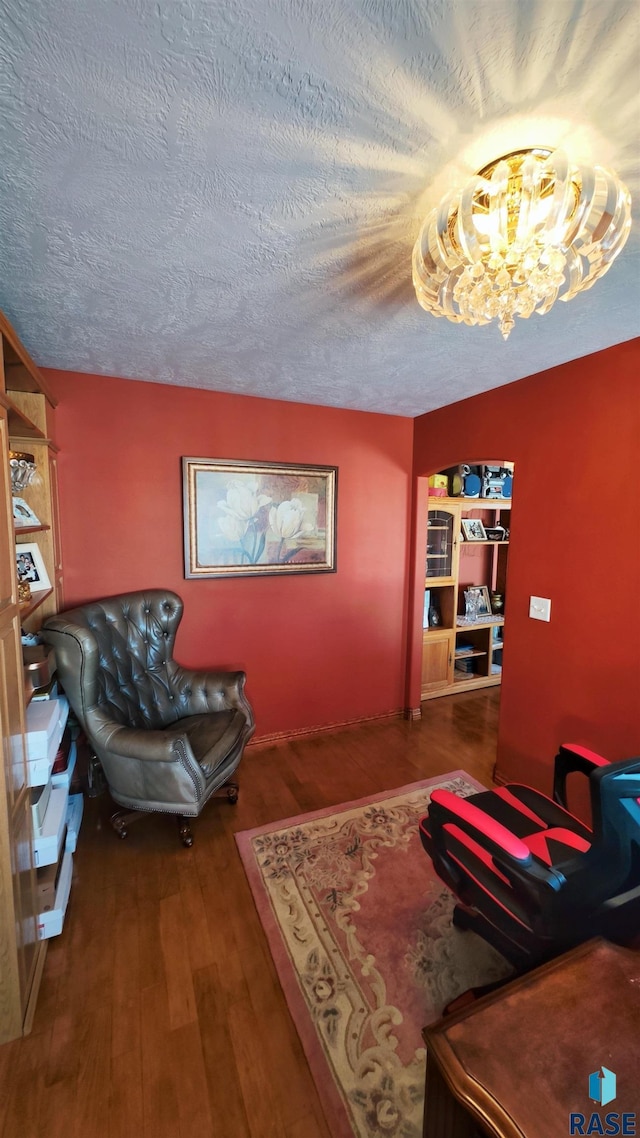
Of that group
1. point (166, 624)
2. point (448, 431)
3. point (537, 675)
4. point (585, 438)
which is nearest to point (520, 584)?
point (537, 675)

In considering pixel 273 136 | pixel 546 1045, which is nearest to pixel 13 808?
pixel 546 1045

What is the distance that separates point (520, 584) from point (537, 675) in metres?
0.53

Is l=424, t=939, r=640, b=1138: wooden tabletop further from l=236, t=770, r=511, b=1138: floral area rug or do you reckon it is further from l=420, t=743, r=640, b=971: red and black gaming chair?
l=236, t=770, r=511, b=1138: floral area rug

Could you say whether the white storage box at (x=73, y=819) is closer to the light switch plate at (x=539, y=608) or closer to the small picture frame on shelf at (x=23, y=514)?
the small picture frame on shelf at (x=23, y=514)

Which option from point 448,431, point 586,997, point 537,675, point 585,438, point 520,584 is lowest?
point 586,997

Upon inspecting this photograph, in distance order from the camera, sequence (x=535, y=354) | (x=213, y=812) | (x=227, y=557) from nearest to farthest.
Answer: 1. (x=535, y=354)
2. (x=213, y=812)
3. (x=227, y=557)

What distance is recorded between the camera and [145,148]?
2.96 feet

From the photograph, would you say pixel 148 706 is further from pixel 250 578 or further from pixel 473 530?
pixel 473 530

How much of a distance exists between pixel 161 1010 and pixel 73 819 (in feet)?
3.36

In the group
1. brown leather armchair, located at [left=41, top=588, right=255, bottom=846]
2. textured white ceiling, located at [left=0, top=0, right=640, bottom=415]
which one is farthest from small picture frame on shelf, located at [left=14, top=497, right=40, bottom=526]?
textured white ceiling, located at [left=0, top=0, right=640, bottom=415]

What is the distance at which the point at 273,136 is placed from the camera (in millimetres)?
872

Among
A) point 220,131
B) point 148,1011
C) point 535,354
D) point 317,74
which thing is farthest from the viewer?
point 535,354

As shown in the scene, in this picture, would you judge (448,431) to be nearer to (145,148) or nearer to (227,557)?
(227,557)

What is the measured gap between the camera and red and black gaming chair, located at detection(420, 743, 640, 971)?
1.11 meters
